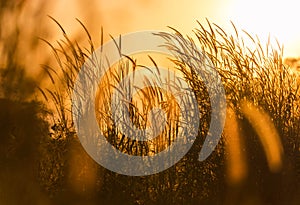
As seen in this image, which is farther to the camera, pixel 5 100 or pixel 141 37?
pixel 141 37

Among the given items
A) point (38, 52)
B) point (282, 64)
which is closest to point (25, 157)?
point (38, 52)

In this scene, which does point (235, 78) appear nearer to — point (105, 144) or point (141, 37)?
point (141, 37)

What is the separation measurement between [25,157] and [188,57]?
230 cm

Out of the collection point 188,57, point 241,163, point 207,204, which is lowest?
point 207,204

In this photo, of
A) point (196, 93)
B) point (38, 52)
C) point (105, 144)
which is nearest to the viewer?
point (38, 52)

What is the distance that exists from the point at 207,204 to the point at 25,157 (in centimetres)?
214

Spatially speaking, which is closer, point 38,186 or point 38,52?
point 38,52

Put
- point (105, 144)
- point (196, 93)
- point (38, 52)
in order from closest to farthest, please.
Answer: point (38, 52), point (105, 144), point (196, 93)

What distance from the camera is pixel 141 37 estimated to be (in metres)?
8.23

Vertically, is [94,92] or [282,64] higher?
[282,64]

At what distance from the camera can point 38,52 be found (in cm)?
692

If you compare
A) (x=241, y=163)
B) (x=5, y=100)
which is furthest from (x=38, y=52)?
(x=241, y=163)

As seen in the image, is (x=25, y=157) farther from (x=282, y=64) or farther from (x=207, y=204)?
(x=282, y=64)

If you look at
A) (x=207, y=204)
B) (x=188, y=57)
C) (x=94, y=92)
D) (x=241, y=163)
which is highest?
(x=188, y=57)
